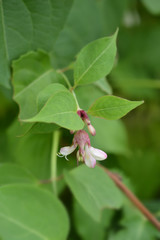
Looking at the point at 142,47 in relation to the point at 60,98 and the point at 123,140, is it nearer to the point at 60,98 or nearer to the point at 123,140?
the point at 123,140

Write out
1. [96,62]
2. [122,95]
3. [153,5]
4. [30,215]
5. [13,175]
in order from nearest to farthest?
1. [96,62]
2. [30,215]
3. [13,175]
4. [153,5]
5. [122,95]

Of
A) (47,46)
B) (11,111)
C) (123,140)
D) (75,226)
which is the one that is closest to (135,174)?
(123,140)

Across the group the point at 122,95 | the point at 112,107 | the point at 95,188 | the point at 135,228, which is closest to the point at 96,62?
the point at 112,107

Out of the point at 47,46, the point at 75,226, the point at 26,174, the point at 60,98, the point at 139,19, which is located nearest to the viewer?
the point at 60,98

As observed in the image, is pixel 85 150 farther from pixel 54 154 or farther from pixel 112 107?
pixel 54 154

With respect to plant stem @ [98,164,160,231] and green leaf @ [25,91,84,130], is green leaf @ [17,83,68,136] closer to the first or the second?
green leaf @ [25,91,84,130]

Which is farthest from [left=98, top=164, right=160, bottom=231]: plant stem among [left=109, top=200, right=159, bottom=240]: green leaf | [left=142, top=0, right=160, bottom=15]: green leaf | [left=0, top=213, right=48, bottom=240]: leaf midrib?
[left=142, top=0, right=160, bottom=15]: green leaf

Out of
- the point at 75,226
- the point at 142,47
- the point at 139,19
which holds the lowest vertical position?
the point at 75,226
